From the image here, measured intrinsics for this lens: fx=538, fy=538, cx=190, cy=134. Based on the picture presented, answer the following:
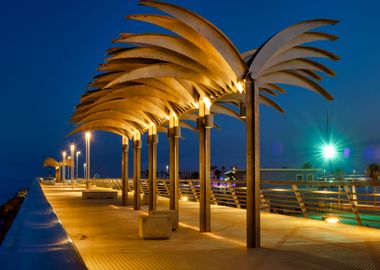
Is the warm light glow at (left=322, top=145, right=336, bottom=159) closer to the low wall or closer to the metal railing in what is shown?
the metal railing

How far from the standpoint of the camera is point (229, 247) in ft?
34.2

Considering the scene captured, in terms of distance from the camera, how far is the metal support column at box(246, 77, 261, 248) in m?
10.4

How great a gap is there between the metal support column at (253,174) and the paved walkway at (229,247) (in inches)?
13.6

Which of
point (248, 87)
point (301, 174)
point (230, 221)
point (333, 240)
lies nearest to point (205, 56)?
point (248, 87)

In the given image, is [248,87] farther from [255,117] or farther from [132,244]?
[132,244]

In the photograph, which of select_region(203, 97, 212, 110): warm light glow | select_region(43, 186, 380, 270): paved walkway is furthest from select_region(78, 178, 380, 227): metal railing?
select_region(203, 97, 212, 110): warm light glow

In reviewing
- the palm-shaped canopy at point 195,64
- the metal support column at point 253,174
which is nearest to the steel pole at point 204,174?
the palm-shaped canopy at point 195,64

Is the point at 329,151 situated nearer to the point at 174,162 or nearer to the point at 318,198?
the point at 318,198

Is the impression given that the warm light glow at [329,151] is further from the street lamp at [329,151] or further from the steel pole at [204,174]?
the steel pole at [204,174]

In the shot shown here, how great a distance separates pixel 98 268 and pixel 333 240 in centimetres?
558

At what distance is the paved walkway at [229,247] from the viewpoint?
8.52 m

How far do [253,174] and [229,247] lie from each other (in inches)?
58.7

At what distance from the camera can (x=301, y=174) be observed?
46.5 metres

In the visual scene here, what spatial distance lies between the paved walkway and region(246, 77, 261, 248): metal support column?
1.14 ft
